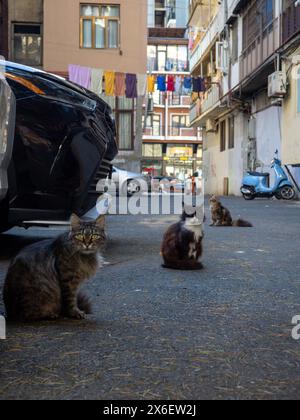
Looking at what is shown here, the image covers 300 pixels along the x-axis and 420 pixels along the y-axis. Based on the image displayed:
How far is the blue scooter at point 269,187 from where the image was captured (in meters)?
17.4

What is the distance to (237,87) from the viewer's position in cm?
2256

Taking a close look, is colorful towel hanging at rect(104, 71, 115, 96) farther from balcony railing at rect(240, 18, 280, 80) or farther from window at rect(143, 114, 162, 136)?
window at rect(143, 114, 162, 136)

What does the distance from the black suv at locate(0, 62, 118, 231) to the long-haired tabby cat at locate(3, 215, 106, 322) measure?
1.66m

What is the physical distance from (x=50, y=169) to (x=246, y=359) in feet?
9.88

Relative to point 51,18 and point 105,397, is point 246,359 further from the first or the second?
point 51,18

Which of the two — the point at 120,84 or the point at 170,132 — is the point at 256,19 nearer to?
the point at 120,84

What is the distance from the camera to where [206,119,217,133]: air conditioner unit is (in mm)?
31531

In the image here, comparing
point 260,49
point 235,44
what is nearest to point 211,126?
point 235,44

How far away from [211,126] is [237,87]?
31.0ft

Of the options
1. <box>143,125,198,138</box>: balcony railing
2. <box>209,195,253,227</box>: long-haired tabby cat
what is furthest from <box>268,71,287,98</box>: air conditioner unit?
<box>143,125,198,138</box>: balcony railing

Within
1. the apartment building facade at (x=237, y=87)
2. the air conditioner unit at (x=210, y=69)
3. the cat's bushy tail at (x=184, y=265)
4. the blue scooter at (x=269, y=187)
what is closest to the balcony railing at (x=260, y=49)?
the apartment building facade at (x=237, y=87)

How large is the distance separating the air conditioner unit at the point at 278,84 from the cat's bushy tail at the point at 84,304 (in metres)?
14.5

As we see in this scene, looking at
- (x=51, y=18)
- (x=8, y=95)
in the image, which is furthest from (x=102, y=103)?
(x=51, y=18)

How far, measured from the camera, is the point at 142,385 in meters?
2.12
